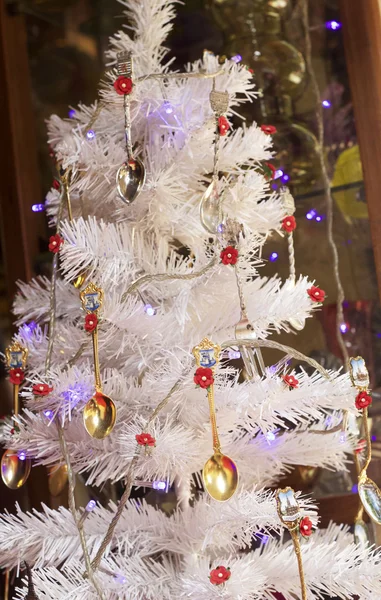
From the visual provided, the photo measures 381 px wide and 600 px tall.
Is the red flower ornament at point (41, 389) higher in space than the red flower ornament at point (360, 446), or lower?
higher

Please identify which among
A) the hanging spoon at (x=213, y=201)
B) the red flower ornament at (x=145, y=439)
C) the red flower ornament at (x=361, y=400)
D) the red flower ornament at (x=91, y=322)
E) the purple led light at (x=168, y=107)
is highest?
the purple led light at (x=168, y=107)

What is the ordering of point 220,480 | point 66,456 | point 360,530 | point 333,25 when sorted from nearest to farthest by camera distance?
1. point 220,480
2. point 66,456
3. point 360,530
4. point 333,25

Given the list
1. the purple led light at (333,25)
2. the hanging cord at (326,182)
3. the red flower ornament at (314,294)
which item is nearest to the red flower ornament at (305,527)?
the red flower ornament at (314,294)

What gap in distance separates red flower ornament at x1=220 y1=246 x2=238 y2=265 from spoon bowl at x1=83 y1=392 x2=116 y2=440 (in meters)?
0.19

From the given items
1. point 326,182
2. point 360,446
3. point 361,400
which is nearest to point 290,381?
point 361,400

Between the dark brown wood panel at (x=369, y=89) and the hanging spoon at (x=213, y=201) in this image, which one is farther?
the dark brown wood panel at (x=369, y=89)

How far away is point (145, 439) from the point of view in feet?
2.24

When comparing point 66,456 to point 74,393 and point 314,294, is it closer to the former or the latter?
point 74,393

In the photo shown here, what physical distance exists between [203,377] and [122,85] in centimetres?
34

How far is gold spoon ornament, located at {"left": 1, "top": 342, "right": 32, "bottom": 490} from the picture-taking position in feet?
2.58

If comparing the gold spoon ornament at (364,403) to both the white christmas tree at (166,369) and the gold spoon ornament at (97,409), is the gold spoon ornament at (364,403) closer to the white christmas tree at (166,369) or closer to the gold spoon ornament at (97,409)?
the white christmas tree at (166,369)

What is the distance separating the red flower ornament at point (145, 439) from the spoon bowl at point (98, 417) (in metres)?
0.03

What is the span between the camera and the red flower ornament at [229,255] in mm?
728

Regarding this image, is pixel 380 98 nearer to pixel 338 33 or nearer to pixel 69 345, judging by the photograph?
pixel 338 33
